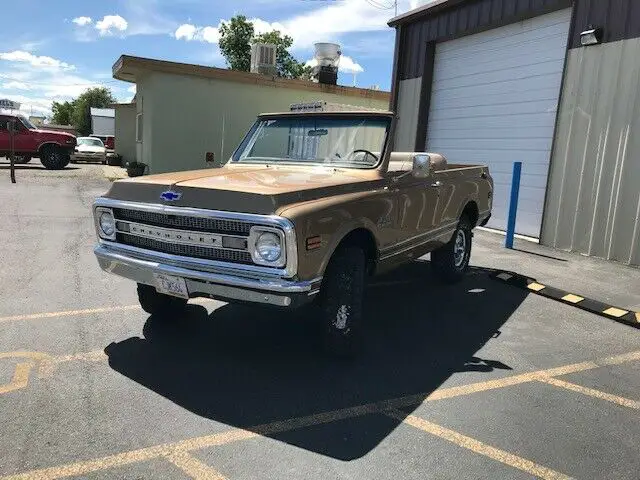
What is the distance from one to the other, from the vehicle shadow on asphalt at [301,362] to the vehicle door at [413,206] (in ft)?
2.61

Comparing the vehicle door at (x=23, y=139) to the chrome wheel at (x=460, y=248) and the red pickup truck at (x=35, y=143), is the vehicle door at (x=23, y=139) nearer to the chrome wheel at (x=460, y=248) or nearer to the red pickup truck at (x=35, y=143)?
the red pickup truck at (x=35, y=143)

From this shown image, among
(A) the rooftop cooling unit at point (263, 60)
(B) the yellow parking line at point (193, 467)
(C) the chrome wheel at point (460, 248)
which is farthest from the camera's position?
(A) the rooftop cooling unit at point (263, 60)

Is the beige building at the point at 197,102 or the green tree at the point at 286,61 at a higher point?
the green tree at the point at 286,61

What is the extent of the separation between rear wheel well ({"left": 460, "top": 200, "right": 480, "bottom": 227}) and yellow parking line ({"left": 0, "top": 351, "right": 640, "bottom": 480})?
2.80m

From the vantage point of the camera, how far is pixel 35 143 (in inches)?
822

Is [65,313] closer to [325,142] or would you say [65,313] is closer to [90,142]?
[325,142]

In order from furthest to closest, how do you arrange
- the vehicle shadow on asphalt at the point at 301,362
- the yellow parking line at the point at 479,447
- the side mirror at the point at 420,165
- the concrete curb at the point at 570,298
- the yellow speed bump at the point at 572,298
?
the yellow speed bump at the point at 572,298 < the concrete curb at the point at 570,298 < the side mirror at the point at 420,165 < the vehicle shadow on asphalt at the point at 301,362 < the yellow parking line at the point at 479,447

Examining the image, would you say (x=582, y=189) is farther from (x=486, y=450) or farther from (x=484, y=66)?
(x=486, y=450)

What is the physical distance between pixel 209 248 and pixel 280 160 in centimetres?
163

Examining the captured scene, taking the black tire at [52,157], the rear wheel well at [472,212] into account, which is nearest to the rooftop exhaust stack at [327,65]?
the black tire at [52,157]

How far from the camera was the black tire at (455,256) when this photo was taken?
6457mm

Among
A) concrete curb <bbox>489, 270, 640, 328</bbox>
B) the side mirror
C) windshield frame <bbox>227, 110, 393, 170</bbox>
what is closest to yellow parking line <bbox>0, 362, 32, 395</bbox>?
windshield frame <bbox>227, 110, 393, 170</bbox>

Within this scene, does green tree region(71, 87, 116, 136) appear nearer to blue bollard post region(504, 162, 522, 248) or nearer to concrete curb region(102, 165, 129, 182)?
concrete curb region(102, 165, 129, 182)

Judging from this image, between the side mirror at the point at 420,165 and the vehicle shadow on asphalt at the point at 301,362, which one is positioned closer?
the vehicle shadow on asphalt at the point at 301,362
